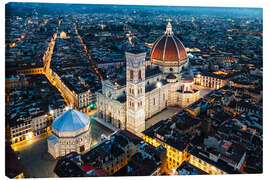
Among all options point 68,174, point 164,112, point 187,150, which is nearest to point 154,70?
point 164,112

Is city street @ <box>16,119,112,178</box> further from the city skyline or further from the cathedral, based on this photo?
the cathedral

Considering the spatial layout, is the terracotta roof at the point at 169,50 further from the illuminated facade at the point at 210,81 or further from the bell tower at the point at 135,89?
the bell tower at the point at 135,89

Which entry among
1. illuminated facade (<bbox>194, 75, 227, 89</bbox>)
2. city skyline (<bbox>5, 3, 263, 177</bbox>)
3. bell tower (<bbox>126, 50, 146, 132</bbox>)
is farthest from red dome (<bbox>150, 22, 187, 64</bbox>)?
bell tower (<bbox>126, 50, 146, 132</bbox>)

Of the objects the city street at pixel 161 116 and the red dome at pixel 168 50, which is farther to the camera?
the red dome at pixel 168 50

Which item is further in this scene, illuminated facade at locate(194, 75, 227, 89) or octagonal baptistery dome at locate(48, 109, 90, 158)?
illuminated facade at locate(194, 75, 227, 89)

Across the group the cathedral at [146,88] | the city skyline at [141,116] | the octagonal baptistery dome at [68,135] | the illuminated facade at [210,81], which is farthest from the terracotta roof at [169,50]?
the octagonal baptistery dome at [68,135]

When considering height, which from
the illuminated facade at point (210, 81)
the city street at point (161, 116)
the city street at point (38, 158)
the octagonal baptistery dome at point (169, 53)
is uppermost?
the octagonal baptistery dome at point (169, 53)

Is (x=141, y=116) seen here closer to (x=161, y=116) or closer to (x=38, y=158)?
(x=161, y=116)
